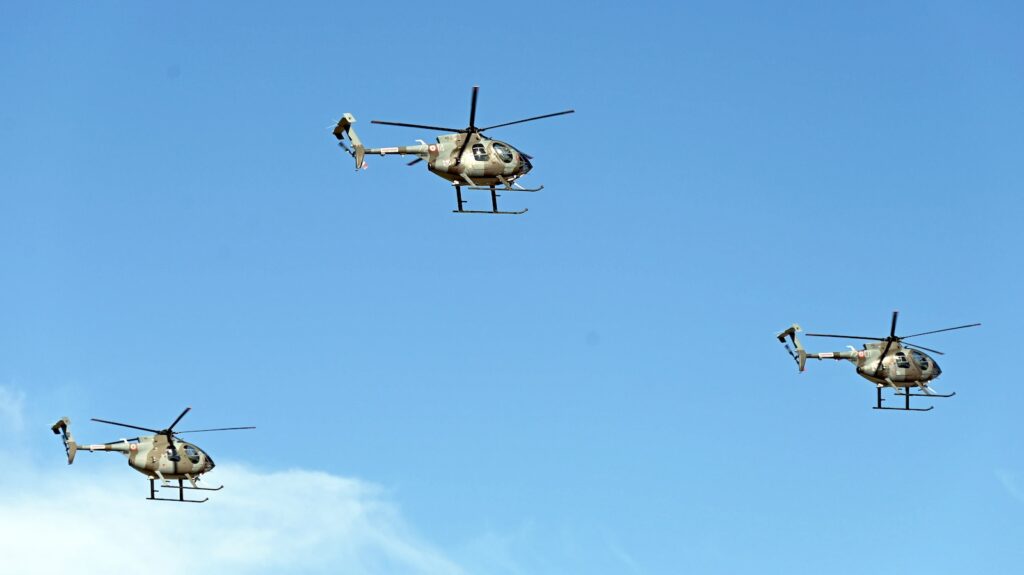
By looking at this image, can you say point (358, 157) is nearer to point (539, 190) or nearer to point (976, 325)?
point (539, 190)

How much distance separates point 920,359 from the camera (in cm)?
7206

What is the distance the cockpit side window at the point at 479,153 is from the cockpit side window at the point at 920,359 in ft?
84.0

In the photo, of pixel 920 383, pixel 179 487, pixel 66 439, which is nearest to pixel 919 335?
pixel 920 383

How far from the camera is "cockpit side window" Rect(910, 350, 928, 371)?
71.9m

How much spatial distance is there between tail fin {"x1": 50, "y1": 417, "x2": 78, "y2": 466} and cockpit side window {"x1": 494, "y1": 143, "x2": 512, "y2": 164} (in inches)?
923

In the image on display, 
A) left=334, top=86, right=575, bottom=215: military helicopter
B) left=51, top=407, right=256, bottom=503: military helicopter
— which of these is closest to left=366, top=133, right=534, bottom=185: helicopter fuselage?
left=334, top=86, right=575, bottom=215: military helicopter

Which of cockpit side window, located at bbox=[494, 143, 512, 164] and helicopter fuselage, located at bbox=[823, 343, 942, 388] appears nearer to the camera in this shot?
cockpit side window, located at bbox=[494, 143, 512, 164]

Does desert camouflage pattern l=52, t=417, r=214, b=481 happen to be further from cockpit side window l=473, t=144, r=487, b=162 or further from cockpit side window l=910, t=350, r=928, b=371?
cockpit side window l=910, t=350, r=928, b=371

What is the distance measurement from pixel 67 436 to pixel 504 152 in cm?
2388

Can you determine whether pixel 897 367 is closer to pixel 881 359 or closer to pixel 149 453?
pixel 881 359

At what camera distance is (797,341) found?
74062 mm

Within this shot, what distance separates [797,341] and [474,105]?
24.9m

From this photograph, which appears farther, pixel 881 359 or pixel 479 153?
pixel 881 359

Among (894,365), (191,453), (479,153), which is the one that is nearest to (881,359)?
(894,365)
